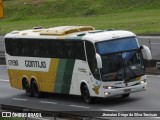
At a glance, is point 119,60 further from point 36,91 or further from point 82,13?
point 82,13

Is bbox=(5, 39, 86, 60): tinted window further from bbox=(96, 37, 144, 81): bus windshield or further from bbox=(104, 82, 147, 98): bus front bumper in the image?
bbox=(104, 82, 147, 98): bus front bumper

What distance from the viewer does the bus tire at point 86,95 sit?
76.3ft

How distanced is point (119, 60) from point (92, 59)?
971 millimetres

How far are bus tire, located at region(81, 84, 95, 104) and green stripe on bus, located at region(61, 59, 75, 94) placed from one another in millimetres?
1039

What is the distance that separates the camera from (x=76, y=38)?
23797 millimetres

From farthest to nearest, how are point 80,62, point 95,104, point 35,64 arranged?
point 35,64 < point 80,62 < point 95,104

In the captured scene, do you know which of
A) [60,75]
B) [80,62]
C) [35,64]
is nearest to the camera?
[80,62]

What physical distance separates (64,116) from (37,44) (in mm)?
11226

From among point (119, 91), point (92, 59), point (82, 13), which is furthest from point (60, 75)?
point (82, 13)

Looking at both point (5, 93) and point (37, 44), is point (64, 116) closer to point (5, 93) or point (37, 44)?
point (37, 44)

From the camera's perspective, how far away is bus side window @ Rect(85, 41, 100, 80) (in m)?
22.6

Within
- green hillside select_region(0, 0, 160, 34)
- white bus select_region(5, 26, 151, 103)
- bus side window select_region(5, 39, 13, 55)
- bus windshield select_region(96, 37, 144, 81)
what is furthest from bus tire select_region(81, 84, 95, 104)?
green hillside select_region(0, 0, 160, 34)

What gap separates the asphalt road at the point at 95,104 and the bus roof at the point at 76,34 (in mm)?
2421

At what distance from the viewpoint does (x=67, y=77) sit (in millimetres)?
24781
